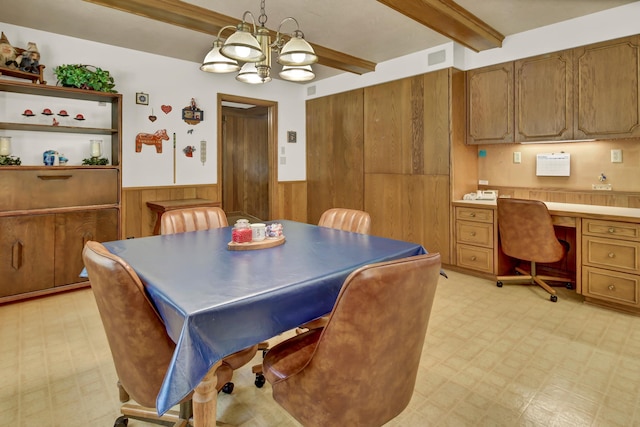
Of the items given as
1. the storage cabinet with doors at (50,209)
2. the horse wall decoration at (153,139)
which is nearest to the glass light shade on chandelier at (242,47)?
the storage cabinet with doors at (50,209)

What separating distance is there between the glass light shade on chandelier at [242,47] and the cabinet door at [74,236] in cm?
259

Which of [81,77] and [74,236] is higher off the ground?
[81,77]

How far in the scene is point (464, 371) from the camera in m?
2.15

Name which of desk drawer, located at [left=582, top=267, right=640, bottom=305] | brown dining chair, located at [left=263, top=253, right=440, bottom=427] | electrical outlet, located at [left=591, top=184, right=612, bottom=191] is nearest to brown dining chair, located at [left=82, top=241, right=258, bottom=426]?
brown dining chair, located at [left=263, top=253, right=440, bottom=427]

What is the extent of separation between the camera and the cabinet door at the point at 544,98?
11.3 ft

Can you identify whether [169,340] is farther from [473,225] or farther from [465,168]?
[465,168]

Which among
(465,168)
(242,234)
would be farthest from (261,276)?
(465,168)

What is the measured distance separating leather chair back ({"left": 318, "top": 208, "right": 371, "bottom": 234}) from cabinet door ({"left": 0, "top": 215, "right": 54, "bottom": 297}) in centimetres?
261

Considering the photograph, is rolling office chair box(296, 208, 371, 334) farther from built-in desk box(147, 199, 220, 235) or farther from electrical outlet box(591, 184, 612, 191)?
electrical outlet box(591, 184, 612, 191)

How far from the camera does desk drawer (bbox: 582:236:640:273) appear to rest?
2865 mm

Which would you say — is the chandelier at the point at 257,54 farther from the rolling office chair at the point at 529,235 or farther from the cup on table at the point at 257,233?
the rolling office chair at the point at 529,235

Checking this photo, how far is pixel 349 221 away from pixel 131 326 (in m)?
1.68

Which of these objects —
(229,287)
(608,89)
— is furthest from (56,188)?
(608,89)

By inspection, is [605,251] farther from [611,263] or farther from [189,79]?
[189,79]
